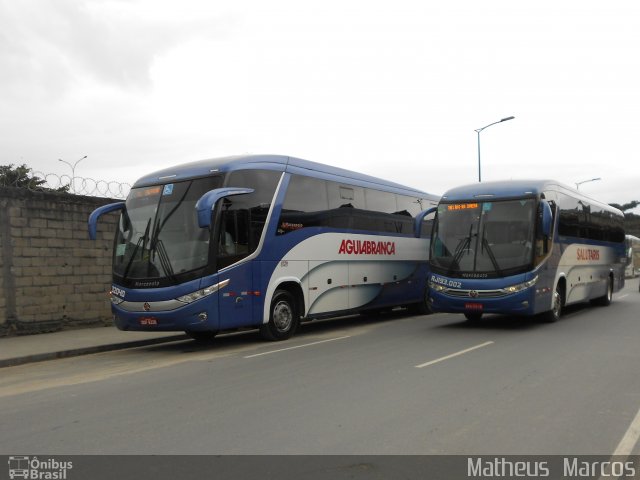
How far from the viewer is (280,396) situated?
264 inches

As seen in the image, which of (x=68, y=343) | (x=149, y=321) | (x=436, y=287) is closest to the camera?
(x=149, y=321)

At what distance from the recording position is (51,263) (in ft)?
45.1

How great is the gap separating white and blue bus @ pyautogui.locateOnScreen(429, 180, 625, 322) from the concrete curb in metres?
6.27

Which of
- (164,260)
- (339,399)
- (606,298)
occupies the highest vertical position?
(164,260)

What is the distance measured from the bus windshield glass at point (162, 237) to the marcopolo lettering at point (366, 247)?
14.4ft

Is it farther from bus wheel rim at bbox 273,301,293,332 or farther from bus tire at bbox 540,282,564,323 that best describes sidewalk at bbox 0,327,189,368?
bus tire at bbox 540,282,564,323

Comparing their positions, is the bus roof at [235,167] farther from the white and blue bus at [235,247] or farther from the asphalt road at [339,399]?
the asphalt road at [339,399]

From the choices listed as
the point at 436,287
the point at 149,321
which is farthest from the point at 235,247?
the point at 436,287

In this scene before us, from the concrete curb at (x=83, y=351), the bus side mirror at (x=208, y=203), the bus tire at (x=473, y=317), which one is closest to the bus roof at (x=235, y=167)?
the bus side mirror at (x=208, y=203)

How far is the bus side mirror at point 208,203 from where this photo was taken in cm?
961

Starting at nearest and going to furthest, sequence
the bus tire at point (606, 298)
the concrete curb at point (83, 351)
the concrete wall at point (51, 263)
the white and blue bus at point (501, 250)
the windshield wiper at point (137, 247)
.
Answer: the concrete curb at point (83, 351) → the windshield wiper at point (137, 247) → the white and blue bus at point (501, 250) → the concrete wall at point (51, 263) → the bus tire at point (606, 298)

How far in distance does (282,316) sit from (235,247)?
2.09 meters

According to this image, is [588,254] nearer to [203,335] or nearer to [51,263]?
[203,335]
